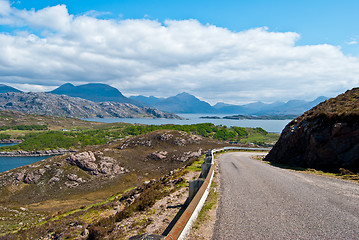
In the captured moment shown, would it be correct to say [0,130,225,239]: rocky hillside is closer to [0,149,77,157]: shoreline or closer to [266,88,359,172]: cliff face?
[266,88,359,172]: cliff face

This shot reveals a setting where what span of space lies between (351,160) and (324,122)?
515 centimetres

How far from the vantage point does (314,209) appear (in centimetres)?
804

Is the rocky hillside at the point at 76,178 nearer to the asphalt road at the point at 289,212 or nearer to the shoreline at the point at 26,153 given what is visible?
the asphalt road at the point at 289,212

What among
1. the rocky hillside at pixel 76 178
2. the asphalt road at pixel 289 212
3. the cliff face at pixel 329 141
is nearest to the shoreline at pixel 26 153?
the rocky hillside at pixel 76 178

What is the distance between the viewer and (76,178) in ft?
148

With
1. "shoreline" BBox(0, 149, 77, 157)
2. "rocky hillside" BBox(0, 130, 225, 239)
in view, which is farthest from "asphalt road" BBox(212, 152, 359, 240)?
"shoreline" BBox(0, 149, 77, 157)

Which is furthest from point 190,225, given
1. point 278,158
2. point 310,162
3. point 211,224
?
point 278,158

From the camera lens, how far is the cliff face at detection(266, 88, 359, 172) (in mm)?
17219

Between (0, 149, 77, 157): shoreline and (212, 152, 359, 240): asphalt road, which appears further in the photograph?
(0, 149, 77, 157): shoreline

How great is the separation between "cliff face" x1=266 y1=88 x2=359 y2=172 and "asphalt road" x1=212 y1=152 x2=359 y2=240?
6705 mm

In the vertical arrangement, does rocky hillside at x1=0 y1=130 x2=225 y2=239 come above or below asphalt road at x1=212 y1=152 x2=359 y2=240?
below

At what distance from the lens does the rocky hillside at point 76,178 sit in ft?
111

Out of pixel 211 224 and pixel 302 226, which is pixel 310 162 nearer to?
pixel 302 226

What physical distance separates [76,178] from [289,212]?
4744cm
